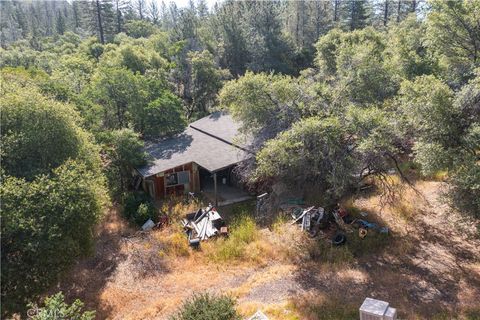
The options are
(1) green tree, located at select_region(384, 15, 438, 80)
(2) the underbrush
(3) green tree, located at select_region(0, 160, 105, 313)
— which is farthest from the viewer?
(1) green tree, located at select_region(384, 15, 438, 80)

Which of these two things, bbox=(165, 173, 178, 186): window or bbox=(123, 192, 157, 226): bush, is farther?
bbox=(165, 173, 178, 186): window

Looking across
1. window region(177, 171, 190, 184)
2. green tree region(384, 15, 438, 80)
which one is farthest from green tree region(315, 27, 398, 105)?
window region(177, 171, 190, 184)

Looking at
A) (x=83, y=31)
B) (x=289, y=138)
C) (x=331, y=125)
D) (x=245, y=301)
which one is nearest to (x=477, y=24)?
(x=331, y=125)

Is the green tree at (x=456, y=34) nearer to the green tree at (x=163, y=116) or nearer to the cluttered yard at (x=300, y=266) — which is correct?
the cluttered yard at (x=300, y=266)

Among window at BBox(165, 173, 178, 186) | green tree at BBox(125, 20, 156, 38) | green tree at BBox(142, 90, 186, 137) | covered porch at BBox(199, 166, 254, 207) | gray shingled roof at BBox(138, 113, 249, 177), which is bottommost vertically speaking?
covered porch at BBox(199, 166, 254, 207)

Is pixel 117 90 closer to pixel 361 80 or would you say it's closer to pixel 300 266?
pixel 361 80

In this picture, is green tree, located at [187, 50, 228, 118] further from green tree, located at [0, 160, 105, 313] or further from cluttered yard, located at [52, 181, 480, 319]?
green tree, located at [0, 160, 105, 313]

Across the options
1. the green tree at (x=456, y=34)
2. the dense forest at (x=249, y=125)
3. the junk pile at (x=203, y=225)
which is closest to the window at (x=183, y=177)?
the dense forest at (x=249, y=125)
